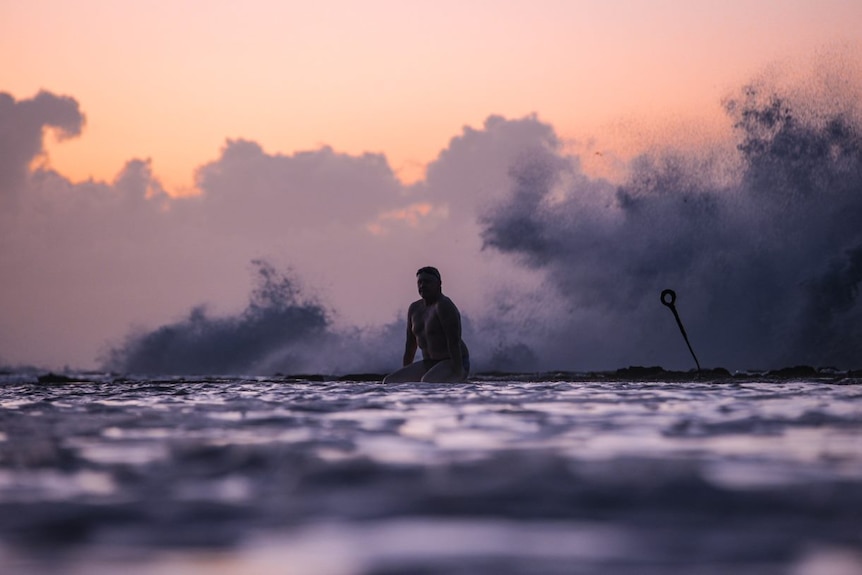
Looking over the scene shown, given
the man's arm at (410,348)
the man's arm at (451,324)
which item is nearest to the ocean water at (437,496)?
the man's arm at (451,324)

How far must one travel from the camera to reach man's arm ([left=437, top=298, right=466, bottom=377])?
1356 cm

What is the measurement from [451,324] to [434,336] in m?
0.51

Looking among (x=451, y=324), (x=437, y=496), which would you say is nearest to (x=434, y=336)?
(x=451, y=324)

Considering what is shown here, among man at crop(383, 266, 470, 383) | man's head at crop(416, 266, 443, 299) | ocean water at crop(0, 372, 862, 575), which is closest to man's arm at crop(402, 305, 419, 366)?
man at crop(383, 266, 470, 383)

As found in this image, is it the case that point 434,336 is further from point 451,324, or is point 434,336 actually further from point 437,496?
point 437,496

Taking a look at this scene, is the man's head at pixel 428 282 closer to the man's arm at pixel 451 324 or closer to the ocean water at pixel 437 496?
the man's arm at pixel 451 324

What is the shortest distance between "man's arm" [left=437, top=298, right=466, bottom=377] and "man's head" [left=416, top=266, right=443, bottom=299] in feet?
0.62

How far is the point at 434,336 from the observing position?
14.0m

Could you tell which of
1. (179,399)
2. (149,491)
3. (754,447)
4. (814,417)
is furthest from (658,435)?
(179,399)

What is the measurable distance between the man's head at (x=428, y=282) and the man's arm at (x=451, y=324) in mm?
188

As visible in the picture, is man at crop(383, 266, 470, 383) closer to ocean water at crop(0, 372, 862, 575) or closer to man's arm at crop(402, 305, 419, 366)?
man's arm at crop(402, 305, 419, 366)

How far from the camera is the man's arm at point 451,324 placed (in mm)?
13562

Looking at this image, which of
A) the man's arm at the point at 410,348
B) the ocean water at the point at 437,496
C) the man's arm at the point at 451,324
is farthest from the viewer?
the man's arm at the point at 410,348

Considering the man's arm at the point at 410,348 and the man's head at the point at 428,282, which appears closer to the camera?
the man's head at the point at 428,282
